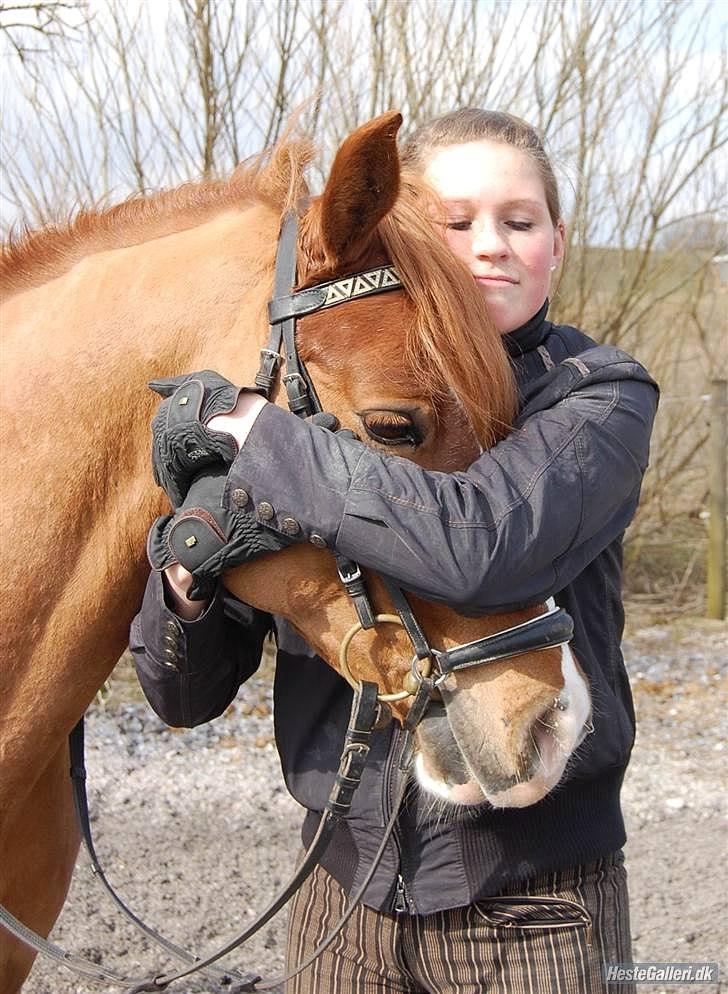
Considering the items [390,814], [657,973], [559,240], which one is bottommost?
[657,973]

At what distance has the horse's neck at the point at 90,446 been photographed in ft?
5.85

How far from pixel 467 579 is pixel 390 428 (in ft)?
1.05

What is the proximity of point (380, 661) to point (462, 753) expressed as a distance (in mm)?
215

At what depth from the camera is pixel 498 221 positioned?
195cm

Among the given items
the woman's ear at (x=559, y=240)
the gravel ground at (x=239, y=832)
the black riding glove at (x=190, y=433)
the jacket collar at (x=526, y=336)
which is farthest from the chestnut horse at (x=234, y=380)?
the gravel ground at (x=239, y=832)

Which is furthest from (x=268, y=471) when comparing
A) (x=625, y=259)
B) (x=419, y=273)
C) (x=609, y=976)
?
(x=625, y=259)

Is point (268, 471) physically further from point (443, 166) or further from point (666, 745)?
point (666, 745)

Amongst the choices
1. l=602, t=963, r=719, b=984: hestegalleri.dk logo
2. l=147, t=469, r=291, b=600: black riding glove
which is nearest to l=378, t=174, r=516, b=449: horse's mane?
l=147, t=469, r=291, b=600: black riding glove

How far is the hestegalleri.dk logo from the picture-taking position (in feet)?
5.89

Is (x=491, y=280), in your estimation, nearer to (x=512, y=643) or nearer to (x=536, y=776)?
(x=512, y=643)

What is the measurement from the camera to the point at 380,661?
1.71 meters

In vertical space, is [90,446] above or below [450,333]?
below

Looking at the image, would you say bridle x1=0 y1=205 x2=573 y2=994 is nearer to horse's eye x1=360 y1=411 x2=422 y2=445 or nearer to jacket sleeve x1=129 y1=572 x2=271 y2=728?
horse's eye x1=360 y1=411 x2=422 y2=445

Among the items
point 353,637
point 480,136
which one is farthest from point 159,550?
point 480,136
